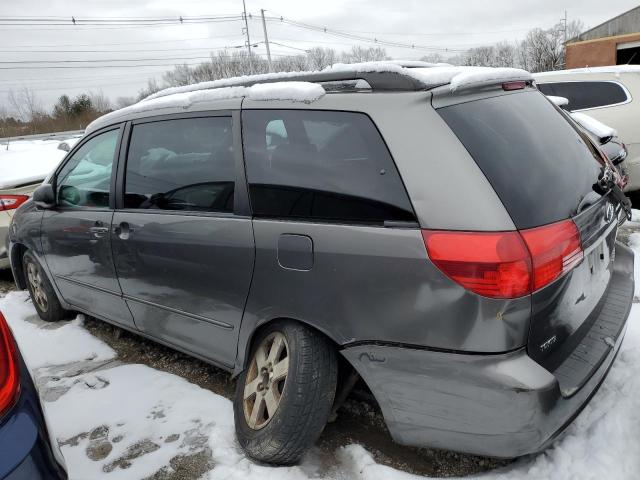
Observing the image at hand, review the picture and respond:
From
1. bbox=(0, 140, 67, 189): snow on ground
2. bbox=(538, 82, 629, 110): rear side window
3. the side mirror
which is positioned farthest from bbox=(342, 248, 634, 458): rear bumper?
bbox=(538, 82, 629, 110): rear side window

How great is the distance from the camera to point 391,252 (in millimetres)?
1866

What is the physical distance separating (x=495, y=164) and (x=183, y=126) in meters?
1.71

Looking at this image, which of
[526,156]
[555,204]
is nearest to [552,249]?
[555,204]

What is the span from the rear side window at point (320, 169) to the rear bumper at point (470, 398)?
0.55m

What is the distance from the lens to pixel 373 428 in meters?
2.57

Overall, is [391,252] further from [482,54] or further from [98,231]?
[482,54]

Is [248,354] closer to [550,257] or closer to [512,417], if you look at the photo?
[512,417]

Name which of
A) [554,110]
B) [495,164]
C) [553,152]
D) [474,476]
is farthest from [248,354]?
[554,110]

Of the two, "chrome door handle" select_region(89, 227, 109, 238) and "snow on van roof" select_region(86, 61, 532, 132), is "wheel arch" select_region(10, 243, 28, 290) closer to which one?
"chrome door handle" select_region(89, 227, 109, 238)

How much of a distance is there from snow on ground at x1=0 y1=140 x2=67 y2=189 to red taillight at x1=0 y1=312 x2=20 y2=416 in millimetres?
4523

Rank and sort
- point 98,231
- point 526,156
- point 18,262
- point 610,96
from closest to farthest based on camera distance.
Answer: point 526,156 → point 98,231 → point 18,262 → point 610,96

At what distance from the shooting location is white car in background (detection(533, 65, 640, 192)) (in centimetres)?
589

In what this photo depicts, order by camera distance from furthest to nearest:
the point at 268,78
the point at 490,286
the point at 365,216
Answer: the point at 268,78
the point at 365,216
the point at 490,286

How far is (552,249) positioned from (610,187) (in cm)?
84
